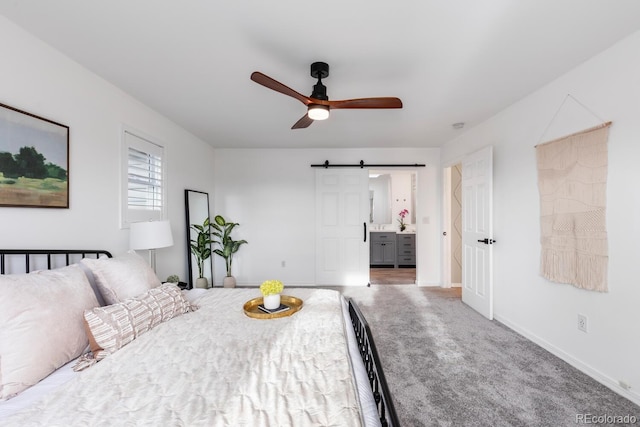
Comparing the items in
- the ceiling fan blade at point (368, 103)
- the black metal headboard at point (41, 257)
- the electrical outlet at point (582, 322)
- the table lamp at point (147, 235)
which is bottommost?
the electrical outlet at point (582, 322)

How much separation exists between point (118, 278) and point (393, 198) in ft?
20.1

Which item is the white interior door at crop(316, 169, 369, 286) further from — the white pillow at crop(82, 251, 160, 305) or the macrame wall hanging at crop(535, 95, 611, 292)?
the white pillow at crop(82, 251, 160, 305)

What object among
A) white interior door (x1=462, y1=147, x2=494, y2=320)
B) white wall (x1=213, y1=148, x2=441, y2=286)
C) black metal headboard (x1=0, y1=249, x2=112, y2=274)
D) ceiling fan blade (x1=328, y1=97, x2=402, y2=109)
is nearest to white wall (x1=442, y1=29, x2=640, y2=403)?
white interior door (x1=462, y1=147, x2=494, y2=320)

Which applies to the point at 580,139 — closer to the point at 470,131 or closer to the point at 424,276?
the point at 470,131

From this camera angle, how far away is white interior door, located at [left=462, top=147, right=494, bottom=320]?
3.31 meters

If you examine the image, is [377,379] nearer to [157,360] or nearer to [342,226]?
[157,360]

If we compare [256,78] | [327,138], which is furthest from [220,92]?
[327,138]

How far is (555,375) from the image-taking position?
2191 millimetres

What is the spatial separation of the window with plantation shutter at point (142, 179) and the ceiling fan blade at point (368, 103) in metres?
2.10

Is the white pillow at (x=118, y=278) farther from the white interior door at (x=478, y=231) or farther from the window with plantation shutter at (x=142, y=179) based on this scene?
the white interior door at (x=478, y=231)

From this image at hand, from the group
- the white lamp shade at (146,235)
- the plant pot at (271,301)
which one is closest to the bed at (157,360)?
the plant pot at (271,301)

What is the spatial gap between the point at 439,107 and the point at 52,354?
3684mm

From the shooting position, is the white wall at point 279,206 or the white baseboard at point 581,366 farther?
the white wall at point 279,206

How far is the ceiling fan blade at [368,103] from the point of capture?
2.12m
